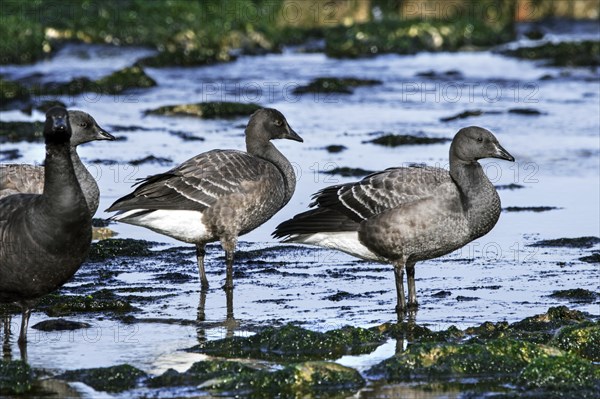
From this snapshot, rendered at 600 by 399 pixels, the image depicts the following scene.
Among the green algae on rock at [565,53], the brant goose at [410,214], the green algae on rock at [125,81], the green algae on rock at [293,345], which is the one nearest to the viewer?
the green algae on rock at [293,345]

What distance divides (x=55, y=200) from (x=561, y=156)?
11196 millimetres

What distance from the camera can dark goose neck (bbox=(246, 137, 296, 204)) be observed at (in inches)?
515

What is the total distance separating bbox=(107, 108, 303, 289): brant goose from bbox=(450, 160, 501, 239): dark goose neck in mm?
2159

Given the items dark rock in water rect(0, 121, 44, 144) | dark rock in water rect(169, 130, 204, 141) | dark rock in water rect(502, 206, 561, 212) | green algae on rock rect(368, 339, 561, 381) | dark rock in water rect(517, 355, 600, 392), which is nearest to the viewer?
dark rock in water rect(517, 355, 600, 392)

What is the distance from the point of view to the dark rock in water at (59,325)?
A: 10.4m

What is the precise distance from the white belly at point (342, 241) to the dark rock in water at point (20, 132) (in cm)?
916

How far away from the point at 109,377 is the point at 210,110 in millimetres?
14320

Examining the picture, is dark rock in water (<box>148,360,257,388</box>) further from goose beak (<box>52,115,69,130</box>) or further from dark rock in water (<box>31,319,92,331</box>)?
goose beak (<box>52,115,69,130</box>)

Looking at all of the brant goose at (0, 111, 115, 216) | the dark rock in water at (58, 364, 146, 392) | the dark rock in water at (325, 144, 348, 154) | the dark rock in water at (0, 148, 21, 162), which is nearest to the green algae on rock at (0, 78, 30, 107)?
the dark rock in water at (0, 148, 21, 162)

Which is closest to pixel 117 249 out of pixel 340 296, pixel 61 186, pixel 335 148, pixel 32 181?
pixel 32 181

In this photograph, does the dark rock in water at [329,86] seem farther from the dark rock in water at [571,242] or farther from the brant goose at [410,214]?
the brant goose at [410,214]

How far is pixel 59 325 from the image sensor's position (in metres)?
10.4

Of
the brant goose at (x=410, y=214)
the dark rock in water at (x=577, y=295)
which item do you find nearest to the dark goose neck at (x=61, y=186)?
the brant goose at (x=410, y=214)

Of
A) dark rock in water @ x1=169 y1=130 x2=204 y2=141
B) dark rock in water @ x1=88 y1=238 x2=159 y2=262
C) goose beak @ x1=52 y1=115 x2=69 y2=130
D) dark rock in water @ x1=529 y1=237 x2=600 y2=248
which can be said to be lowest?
dark rock in water @ x1=529 y1=237 x2=600 y2=248
